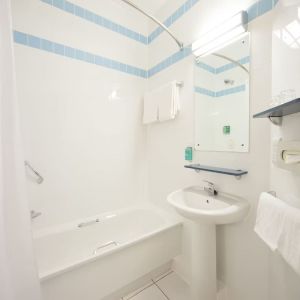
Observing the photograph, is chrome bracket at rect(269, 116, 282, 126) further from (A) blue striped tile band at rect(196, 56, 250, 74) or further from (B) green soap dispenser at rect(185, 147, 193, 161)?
(B) green soap dispenser at rect(185, 147, 193, 161)

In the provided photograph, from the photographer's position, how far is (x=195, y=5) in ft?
4.99

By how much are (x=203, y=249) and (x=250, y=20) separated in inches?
64.3

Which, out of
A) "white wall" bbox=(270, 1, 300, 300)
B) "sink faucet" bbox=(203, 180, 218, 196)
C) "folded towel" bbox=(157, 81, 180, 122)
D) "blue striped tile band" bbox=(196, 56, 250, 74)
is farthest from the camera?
"folded towel" bbox=(157, 81, 180, 122)

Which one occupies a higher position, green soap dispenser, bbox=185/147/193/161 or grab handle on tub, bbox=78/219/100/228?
green soap dispenser, bbox=185/147/193/161

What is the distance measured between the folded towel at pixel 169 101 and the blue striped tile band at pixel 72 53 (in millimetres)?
562

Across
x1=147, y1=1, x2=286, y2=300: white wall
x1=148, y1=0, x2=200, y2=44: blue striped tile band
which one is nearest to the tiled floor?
x1=147, y1=1, x2=286, y2=300: white wall

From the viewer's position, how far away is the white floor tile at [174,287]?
1438mm

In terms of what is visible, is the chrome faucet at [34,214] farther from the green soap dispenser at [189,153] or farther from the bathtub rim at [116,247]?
the green soap dispenser at [189,153]

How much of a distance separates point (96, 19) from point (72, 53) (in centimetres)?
50

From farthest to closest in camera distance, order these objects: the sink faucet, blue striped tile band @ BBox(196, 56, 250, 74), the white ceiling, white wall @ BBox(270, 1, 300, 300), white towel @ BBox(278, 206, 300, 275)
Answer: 1. the white ceiling
2. the sink faucet
3. blue striped tile band @ BBox(196, 56, 250, 74)
4. white wall @ BBox(270, 1, 300, 300)
5. white towel @ BBox(278, 206, 300, 275)

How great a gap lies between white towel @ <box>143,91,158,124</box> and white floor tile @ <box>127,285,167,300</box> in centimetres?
165

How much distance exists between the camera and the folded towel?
5.56 ft

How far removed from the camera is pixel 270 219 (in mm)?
761

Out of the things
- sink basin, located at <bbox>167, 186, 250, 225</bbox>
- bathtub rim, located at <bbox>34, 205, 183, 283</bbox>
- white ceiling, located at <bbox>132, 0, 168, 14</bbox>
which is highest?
white ceiling, located at <bbox>132, 0, 168, 14</bbox>
